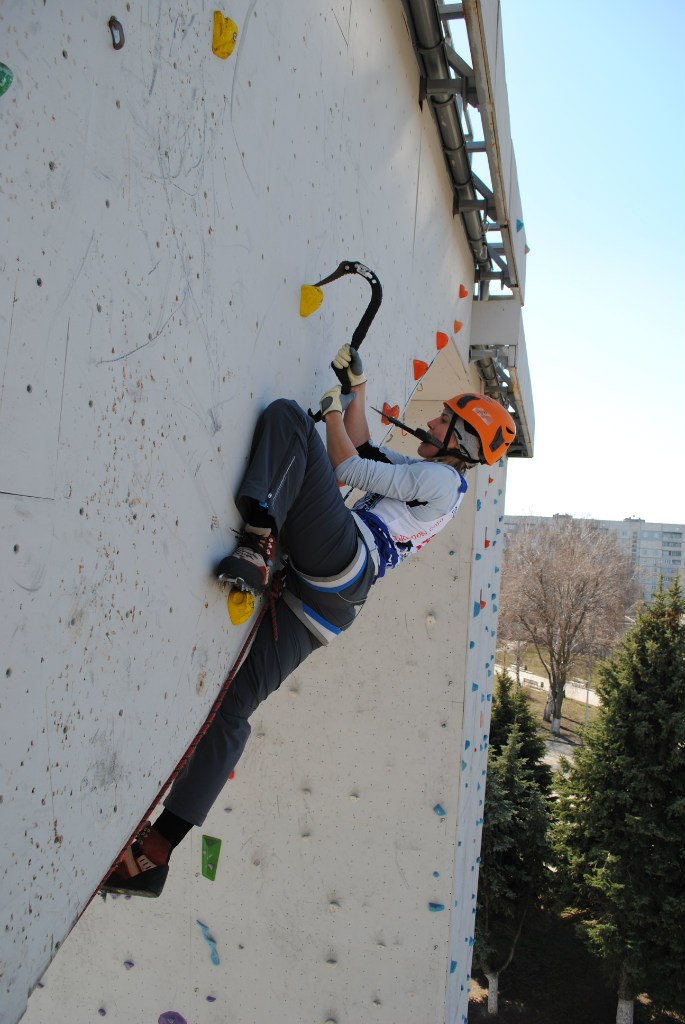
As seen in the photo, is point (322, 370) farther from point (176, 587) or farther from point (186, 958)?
point (186, 958)

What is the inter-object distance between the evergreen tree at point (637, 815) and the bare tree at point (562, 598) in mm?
10200

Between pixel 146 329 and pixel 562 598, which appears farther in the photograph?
pixel 562 598

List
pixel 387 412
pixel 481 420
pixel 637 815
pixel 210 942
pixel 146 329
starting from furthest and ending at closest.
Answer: pixel 637 815
pixel 210 942
pixel 387 412
pixel 481 420
pixel 146 329

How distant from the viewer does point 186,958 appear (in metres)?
4.05

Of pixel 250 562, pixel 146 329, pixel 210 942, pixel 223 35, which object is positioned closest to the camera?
pixel 146 329

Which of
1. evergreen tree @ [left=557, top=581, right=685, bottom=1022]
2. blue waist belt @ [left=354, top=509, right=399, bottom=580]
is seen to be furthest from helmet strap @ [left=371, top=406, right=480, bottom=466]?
evergreen tree @ [left=557, top=581, right=685, bottom=1022]

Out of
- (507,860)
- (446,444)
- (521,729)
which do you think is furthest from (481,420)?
(521,729)

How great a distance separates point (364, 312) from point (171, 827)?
1399 millimetres

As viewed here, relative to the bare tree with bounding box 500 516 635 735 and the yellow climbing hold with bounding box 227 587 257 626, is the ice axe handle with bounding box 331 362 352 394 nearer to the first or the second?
the yellow climbing hold with bounding box 227 587 257 626

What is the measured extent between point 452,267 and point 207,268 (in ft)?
8.02

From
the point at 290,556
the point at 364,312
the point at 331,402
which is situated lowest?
the point at 290,556

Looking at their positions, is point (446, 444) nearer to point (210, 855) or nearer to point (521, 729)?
point (210, 855)

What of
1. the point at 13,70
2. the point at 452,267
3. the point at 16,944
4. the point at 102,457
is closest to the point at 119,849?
the point at 16,944

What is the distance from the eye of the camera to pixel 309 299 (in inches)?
66.7
